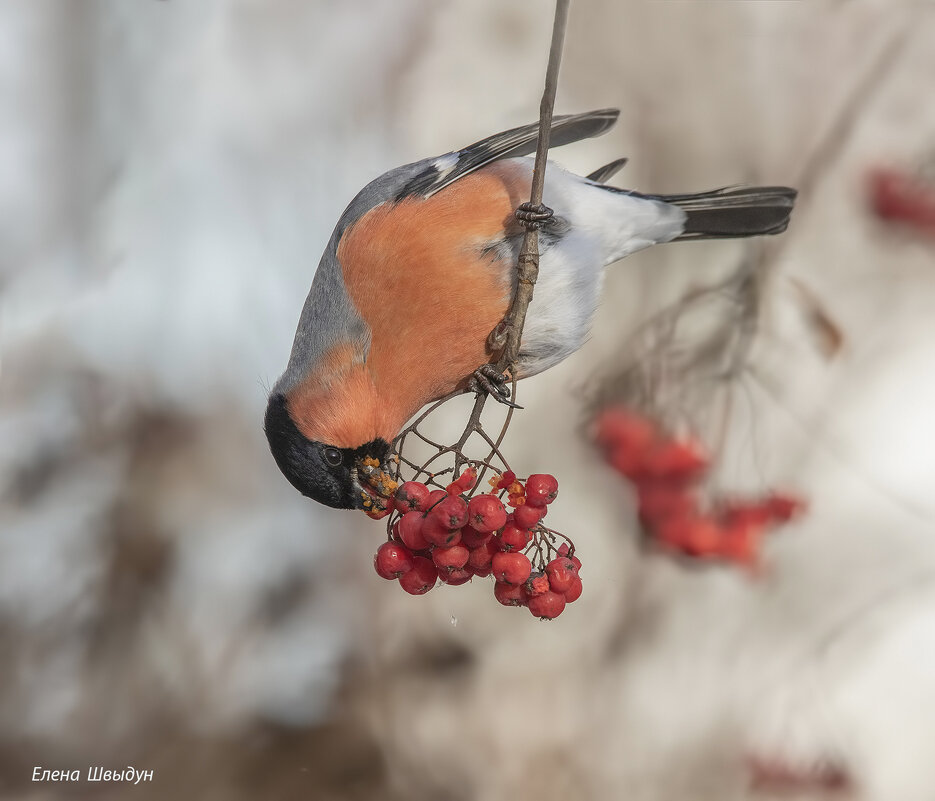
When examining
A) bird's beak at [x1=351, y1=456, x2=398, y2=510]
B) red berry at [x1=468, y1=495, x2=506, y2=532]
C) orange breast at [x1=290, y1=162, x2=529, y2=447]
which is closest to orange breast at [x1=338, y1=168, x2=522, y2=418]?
orange breast at [x1=290, y1=162, x2=529, y2=447]

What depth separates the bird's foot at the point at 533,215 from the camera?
97cm

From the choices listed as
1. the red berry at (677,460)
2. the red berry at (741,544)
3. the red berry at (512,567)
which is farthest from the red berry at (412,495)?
the red berry at (741,544)

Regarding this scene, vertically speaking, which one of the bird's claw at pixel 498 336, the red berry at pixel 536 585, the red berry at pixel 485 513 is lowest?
the red berry at pixel 536 585

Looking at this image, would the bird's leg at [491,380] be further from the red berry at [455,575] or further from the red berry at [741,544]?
the red berry at [741,544]

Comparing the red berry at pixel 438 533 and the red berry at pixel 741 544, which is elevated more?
the red berry at pixel 438 533

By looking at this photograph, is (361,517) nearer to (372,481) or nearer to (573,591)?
(372,481)

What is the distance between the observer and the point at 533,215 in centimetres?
98

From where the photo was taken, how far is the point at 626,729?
1679 mm

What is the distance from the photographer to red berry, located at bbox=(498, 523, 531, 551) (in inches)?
33.6

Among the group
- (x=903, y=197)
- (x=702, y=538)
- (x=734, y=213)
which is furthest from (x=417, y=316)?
(x=903, y=197)

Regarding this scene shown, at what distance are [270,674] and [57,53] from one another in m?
1.29

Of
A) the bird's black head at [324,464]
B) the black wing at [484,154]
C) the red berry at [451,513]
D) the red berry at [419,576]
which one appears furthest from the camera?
the black wing at [484,154]

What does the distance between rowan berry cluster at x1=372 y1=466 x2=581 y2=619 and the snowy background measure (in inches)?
27.3

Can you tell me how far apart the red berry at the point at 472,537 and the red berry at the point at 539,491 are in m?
0.06
